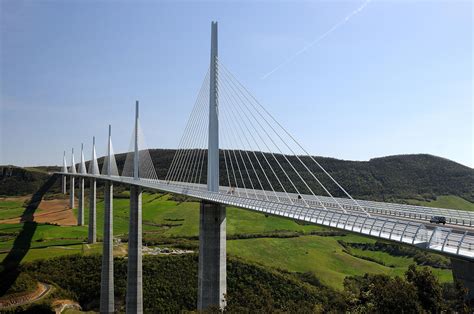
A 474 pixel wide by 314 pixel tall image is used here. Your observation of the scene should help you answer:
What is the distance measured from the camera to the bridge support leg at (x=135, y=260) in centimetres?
3544

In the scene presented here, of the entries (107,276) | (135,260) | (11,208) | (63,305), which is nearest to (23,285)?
(63,305)

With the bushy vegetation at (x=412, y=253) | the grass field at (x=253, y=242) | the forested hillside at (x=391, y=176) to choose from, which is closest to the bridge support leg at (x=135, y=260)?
the grass field at (x=253, y=242)

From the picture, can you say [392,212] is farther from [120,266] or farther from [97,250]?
[97,250]

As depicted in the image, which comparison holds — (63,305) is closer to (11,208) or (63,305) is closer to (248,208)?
(248,208)

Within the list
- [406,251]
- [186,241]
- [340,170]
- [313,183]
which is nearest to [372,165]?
[340,170]

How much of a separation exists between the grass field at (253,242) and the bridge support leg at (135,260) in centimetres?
1628

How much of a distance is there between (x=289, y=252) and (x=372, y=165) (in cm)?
5260

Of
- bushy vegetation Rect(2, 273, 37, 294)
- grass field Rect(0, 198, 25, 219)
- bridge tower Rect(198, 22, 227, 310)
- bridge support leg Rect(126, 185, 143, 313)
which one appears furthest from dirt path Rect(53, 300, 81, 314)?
grass field Rect(0, 198, 25, 219)

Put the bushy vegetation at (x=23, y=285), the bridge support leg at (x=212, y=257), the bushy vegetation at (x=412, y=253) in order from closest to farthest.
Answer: the bridge support leg at (x=212, y=257)
the bushy vegetation at (x=23, y=285)
the bushy vegetation at (x=412, y=253)

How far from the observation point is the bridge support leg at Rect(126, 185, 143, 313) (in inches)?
1395

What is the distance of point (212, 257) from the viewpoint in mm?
22922

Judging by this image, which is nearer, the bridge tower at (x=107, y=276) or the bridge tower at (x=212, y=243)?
the bridge tower at (x=212, y=243)

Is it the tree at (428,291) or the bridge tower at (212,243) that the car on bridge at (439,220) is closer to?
the tree at (428,291)

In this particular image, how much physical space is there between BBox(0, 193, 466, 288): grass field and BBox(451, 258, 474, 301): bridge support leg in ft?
113
